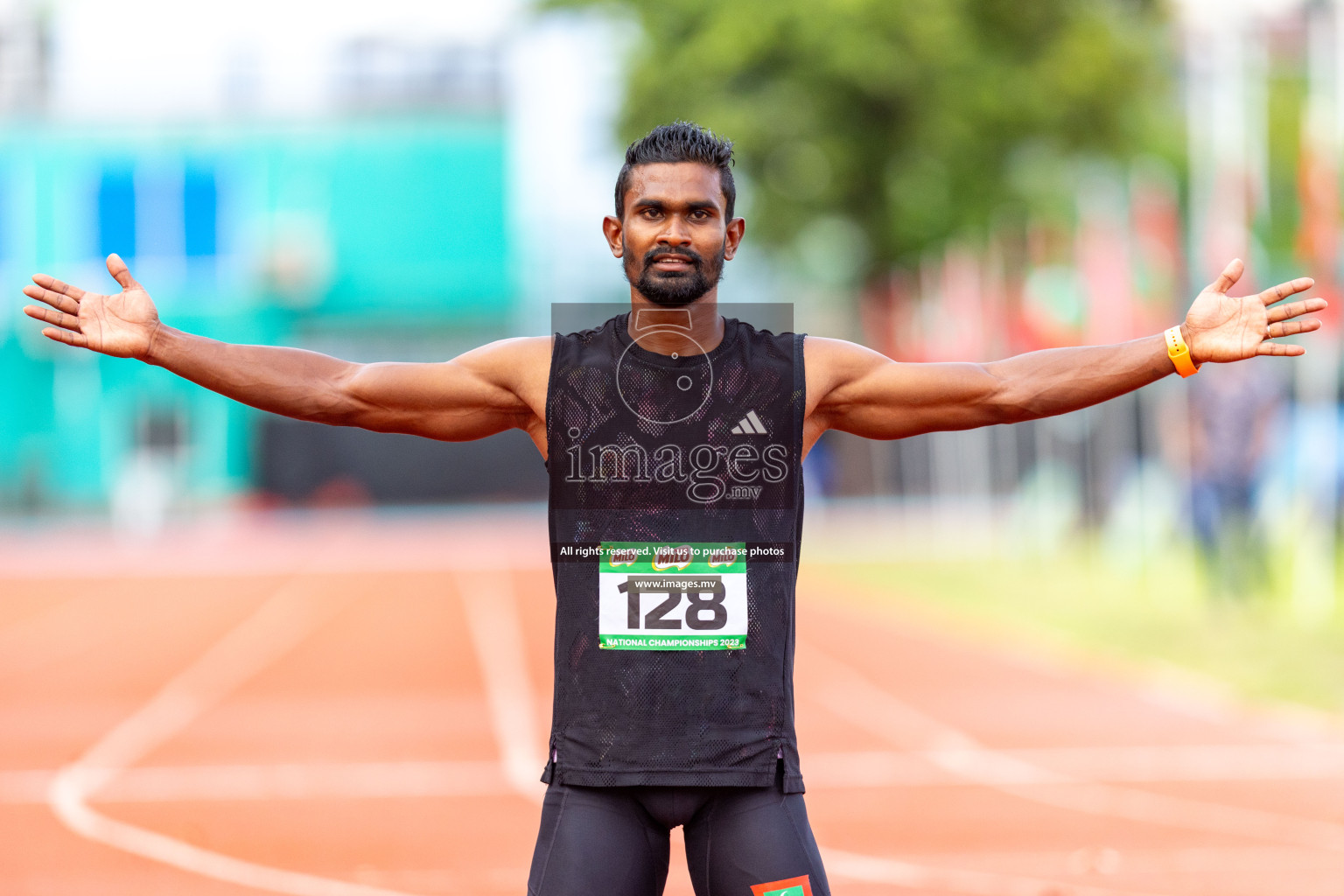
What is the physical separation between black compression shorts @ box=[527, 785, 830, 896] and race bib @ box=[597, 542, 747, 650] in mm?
310

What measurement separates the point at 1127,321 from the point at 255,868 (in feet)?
43.8

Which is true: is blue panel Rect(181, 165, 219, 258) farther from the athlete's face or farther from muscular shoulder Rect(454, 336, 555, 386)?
the athlete's face

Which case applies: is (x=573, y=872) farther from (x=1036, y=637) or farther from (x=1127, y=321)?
(x=1127, y=321)

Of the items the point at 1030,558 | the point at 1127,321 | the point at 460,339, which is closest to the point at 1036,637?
the point at 1127,321

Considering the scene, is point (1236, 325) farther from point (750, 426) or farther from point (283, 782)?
point (283, 782)

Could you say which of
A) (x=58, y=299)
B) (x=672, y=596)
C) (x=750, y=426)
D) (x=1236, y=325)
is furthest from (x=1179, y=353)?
(x=58, y=299)

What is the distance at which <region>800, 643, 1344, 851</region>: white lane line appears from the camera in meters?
8.03

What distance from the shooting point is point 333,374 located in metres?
3.80

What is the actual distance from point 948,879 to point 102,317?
466cm

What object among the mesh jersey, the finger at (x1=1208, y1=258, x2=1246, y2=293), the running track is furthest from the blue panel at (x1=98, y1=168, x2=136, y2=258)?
the finger at (x1=1208, y1=258, x2=1246, y2=293)

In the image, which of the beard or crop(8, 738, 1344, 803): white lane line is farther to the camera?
crop(8, 738, 1344, 803): white lane line

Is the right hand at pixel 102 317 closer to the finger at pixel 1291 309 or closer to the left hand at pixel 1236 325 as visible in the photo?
the left hand at pixel 1236 325

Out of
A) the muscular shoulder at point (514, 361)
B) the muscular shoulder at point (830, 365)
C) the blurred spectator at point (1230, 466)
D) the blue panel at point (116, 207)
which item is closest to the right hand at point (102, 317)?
the muscular shoulder at point (514, 361)

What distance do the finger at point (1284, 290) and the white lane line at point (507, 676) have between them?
10.2ft
